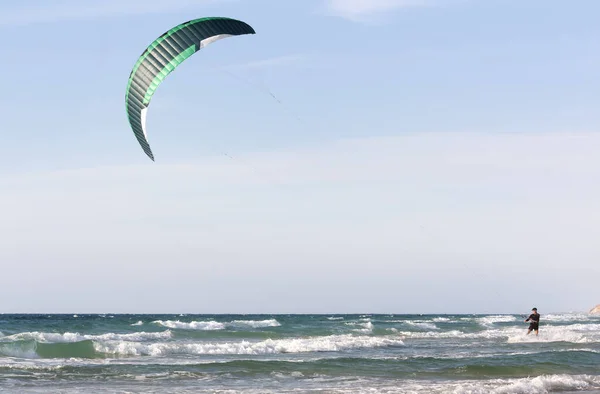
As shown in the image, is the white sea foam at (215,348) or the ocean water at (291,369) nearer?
the ocean water at (291,369)

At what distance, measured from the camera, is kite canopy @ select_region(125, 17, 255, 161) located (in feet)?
52.5

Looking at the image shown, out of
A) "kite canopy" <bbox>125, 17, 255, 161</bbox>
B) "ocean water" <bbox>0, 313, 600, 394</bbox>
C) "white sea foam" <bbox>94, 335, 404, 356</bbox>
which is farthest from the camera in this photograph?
"white sea foam" <bbox>94, 335, 404, 356</bbox>

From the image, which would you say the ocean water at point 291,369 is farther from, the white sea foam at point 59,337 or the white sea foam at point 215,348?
the white sea foam at point 59,337

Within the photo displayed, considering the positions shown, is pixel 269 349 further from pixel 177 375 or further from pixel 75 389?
pixel 75 389

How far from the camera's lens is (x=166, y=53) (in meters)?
16.2

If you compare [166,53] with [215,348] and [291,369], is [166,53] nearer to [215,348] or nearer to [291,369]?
[291,369]

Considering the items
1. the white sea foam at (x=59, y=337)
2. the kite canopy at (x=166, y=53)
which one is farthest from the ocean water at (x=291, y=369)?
the kite canopy at (x=166, y=53)

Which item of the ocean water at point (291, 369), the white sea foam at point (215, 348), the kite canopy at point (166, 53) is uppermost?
the kite canopy at point (166, 53)

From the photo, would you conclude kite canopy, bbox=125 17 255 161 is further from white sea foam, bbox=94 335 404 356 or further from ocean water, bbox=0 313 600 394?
white sea foam, bbox=94 335 404 356

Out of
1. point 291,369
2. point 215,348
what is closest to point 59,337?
point 215,348

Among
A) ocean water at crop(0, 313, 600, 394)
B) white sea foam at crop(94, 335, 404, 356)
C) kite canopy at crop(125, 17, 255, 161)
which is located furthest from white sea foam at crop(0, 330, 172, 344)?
kite canopy at crop(125, 17, 255, 161)

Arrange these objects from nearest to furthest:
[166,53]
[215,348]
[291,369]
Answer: [166,53]
[291,369]
[215,348]

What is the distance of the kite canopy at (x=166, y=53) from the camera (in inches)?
631

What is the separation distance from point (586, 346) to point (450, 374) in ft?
38.7
